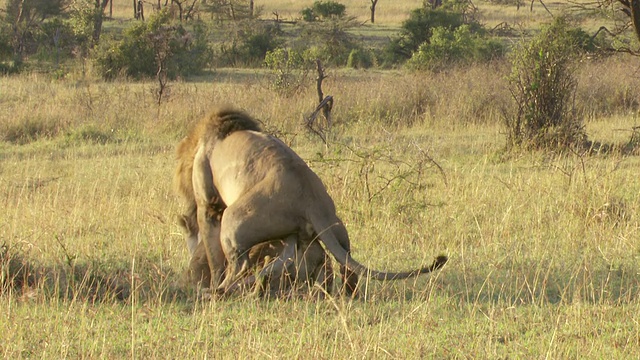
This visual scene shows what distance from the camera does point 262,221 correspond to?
17.8 feet

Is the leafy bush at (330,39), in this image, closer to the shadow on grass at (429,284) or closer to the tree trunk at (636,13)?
the tree trunk at (636,13)

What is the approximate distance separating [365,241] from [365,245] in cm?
8

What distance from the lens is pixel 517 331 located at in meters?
4.91

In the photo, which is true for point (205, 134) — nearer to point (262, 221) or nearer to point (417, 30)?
point (262, 221)

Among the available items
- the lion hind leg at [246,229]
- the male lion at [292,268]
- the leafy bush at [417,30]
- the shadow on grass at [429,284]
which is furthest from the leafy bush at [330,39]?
the lion hind leg at [246,229]

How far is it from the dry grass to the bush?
0.61m

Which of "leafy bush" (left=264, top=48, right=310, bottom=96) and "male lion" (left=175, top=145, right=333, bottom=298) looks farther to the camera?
"leafy bush" (left=264, top=48, right=310, bottom=96)

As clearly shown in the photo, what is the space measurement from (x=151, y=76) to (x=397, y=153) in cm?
1159

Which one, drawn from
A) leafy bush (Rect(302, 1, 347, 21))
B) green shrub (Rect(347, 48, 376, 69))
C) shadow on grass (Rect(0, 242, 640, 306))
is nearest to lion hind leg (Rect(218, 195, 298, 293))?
shadow on grass (Rect(0, 242, 640, 306))

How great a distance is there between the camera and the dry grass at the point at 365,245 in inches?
187

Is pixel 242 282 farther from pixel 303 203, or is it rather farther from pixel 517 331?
pixel 517 331

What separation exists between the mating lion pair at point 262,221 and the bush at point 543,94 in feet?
22.2

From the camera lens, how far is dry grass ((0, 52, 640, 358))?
475cm

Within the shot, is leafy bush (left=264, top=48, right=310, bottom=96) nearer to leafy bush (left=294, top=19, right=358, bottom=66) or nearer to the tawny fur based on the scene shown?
leafy bush (left=294, top=19, right=358, bottom=66)
